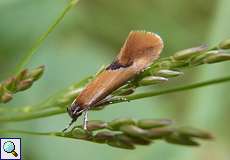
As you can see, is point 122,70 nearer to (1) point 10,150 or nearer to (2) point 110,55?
(1) point 10,150

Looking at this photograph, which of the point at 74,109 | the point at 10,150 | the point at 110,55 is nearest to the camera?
the point at 74,109

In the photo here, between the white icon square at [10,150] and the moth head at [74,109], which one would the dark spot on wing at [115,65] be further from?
the white icon square at [10,150]

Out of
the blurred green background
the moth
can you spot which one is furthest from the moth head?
the blurred green background

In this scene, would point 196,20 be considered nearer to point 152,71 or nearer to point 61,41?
point 61,41

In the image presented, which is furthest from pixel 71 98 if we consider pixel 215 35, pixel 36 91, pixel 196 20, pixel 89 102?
pixel 196 20

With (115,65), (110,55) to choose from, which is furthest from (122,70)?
(110,55)
